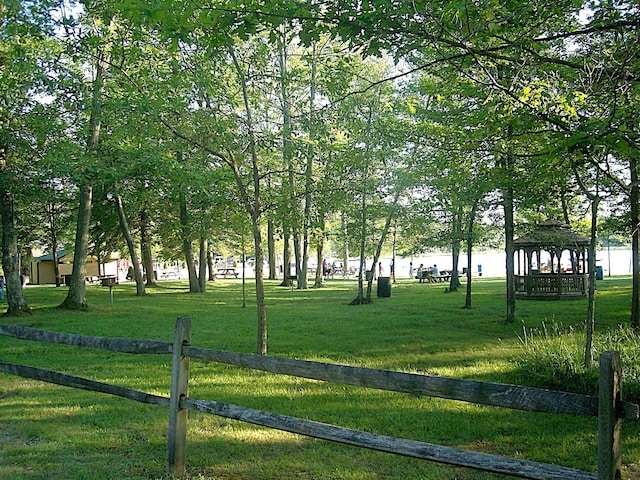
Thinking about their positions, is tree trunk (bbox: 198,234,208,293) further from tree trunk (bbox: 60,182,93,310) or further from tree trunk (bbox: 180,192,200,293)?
tree trunk (bbox: 60,182,93,310)

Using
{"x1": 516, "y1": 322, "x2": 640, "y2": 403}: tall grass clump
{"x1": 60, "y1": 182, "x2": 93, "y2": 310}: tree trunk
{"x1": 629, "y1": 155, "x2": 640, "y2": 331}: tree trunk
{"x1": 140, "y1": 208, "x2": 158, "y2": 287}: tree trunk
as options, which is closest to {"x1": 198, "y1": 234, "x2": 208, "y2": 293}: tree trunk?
{"x1": 140, "y1": 208, "x2": 158, "y2": 287}: tree trunk

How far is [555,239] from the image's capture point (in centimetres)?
1939

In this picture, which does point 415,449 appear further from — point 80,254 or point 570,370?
point 80,254

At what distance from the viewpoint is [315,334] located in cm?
1344

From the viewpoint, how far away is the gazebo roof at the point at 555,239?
65.7ft

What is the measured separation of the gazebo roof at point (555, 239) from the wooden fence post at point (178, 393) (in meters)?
16.7

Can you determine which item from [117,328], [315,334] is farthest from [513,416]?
[117,328]

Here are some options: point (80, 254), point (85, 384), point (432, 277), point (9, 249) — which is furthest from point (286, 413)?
point (432, 277)

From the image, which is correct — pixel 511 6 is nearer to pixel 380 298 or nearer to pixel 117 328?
pixel 117 328

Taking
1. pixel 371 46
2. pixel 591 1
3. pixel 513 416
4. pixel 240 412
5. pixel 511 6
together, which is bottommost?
pixel 513 416

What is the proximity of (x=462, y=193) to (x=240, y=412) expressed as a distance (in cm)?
1284

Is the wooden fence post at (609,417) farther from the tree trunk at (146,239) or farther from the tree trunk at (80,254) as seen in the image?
the tree trunk at (146,239)

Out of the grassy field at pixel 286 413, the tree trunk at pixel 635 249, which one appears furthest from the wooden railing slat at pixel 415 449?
the tree trunk at pixel 635 249

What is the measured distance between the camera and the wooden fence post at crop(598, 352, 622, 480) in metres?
2.85
